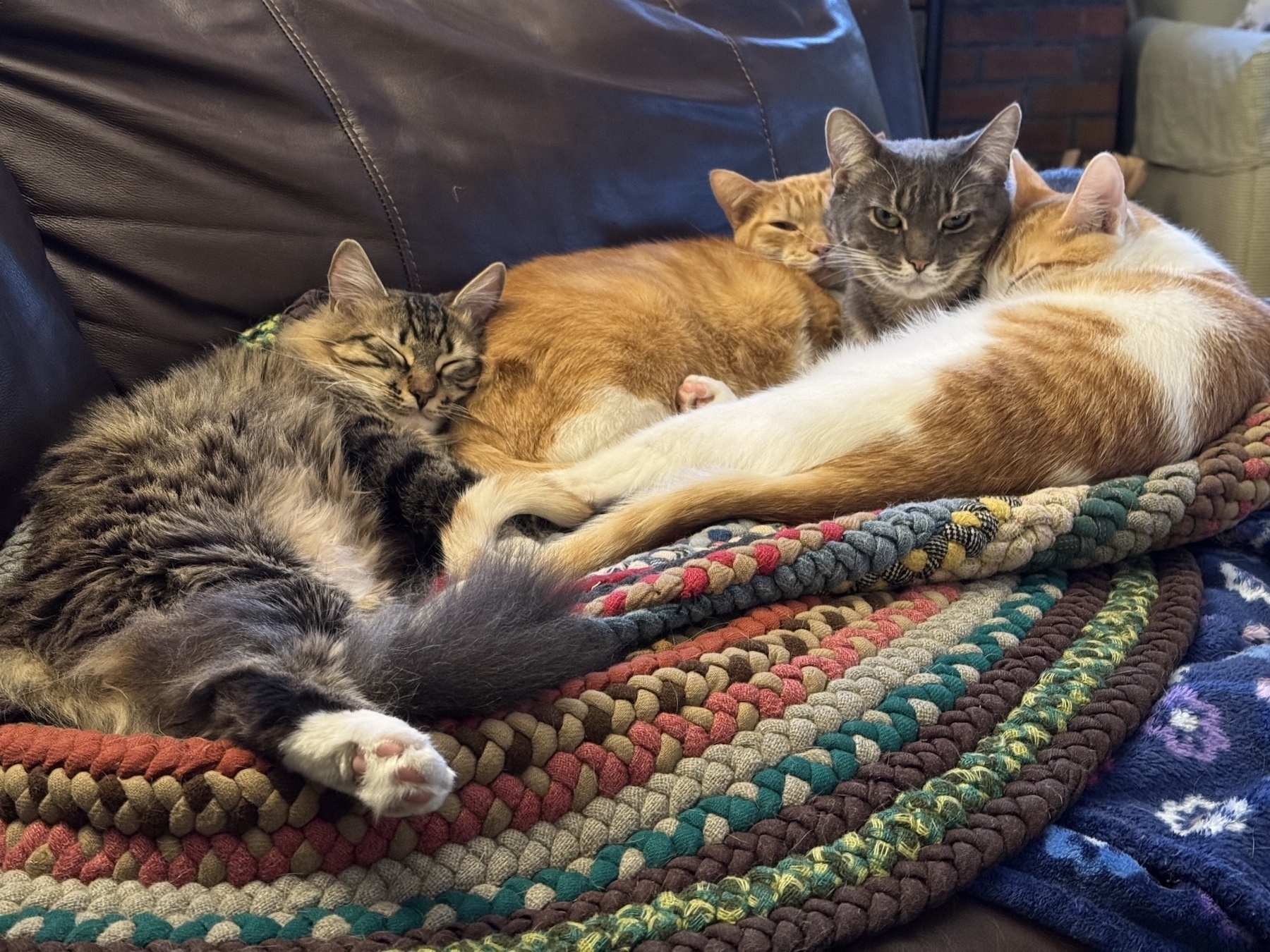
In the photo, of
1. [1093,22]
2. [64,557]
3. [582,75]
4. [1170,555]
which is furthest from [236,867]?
[1093,22]

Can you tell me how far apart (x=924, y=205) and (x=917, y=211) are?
15 millimetres

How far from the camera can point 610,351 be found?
1481mm

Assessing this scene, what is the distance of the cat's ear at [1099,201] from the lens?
1.50 meters

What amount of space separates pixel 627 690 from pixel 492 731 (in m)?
0.12

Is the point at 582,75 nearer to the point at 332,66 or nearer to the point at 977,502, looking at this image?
the point at 332,66

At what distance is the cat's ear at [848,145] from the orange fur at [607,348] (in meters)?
0.25

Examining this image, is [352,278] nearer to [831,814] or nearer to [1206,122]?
[831,814]

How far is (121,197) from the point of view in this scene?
1.27 meters

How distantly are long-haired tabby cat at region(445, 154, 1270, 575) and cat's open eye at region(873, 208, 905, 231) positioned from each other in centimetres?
30

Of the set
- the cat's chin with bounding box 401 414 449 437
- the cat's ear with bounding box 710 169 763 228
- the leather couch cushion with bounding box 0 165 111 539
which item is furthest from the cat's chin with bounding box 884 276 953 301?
the leather couch cushion with bounding box 0 165 111 539

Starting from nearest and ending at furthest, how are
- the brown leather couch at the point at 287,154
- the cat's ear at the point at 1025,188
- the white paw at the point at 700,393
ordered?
the brown leather couch at the point at 287,154 < the white paw at the point at 700,393 < the cat's ear at the point at 1025,188

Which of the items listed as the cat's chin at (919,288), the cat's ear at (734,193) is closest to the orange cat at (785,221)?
the cat's ear at (734,193)

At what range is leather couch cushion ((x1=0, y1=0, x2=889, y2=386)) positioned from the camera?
1.26 metres

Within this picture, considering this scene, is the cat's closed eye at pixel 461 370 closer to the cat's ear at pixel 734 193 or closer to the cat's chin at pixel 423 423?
the cat's chin at pixel 423 423
